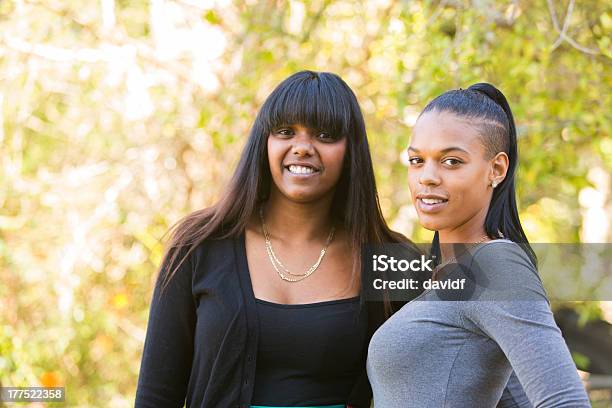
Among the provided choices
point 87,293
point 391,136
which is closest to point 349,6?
point 391,136

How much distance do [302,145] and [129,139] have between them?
2528mm

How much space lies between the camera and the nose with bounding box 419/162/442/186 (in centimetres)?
179

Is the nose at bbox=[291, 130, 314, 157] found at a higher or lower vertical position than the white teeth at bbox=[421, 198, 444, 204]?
higher

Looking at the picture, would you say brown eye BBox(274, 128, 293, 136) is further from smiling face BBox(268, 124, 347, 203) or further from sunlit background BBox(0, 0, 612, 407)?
sunlit background BBox(0, 0, 612, 407)

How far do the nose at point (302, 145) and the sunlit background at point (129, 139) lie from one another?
1510 millimetres

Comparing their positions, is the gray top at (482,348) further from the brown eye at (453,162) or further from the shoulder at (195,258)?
the shoulder at (195,258)

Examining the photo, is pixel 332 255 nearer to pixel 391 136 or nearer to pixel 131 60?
pixel 391 136

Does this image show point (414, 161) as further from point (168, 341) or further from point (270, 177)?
point (168, 341)

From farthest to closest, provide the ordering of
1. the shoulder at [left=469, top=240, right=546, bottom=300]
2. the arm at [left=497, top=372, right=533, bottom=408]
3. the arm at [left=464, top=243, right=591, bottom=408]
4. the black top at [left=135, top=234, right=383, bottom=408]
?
1. the black top at [left=135, top=234, right=383, bottom=408]
2. the arm at [left=497, top=372, right=533, bottom=408]
3. the shoulder at [left=469, top=240, right=546, bottom=300]
4. the arm at [left=464, top=243, right=591, bottom=408]

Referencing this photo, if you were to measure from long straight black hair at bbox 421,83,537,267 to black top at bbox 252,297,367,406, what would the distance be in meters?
0.63

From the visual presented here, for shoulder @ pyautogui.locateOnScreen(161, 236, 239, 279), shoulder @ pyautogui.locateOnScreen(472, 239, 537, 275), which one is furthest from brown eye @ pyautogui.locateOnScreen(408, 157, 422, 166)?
shoulder @ pyautogui.locateOnScreen(161, 236, 239, 279)

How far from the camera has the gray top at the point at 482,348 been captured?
153 centimetres

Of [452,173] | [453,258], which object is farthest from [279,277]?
[452,173]

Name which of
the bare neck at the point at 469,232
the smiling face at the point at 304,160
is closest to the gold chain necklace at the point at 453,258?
the bare neck at the point at 469,232
